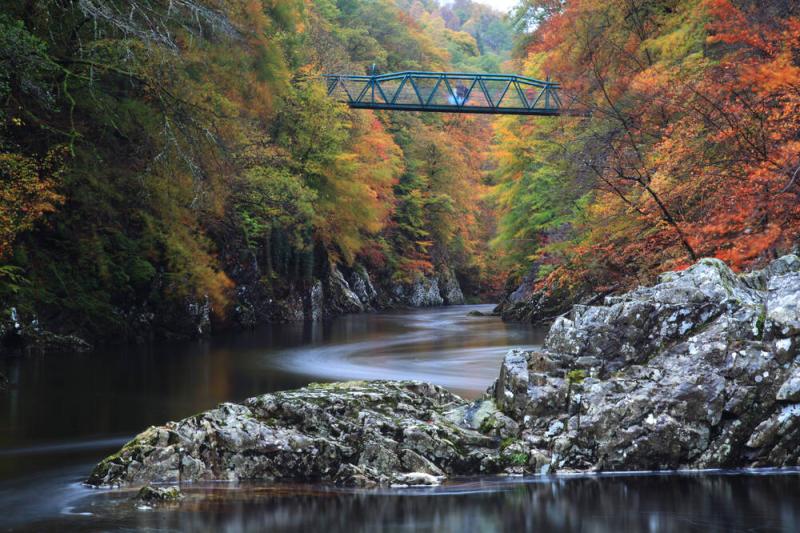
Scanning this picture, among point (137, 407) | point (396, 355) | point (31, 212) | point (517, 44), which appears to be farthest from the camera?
point (517, 44)

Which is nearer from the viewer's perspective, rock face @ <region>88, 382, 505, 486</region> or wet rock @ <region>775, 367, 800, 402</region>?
rock face @ <region>88, 382, 505, 486</region>

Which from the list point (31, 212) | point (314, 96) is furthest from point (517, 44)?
point (31, 212)

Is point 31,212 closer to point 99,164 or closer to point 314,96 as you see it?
point 99,164

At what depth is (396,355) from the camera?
2019 centimetres

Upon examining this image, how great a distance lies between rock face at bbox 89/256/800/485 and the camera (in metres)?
7.92

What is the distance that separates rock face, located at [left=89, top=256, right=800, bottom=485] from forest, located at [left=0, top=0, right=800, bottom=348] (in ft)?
13.8

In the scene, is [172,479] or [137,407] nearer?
[172,479]

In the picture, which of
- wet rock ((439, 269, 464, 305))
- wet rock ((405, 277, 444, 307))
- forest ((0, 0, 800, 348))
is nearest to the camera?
forest ((0, 0, 800, 348))

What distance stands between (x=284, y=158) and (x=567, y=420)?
22.0m

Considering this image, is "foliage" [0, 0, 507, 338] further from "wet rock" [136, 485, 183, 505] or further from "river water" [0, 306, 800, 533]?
"wet rock" [136, 485, 183, 505]

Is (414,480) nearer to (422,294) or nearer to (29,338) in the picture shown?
(29,338)

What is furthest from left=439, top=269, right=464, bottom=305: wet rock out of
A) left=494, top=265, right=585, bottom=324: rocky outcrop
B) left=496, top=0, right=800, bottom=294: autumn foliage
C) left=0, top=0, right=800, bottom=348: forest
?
left=496, top=0, right=800, bottom=294: autumn foliage

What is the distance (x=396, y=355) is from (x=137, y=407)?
29.0ft

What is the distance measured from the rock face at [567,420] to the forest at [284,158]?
13.8ft
